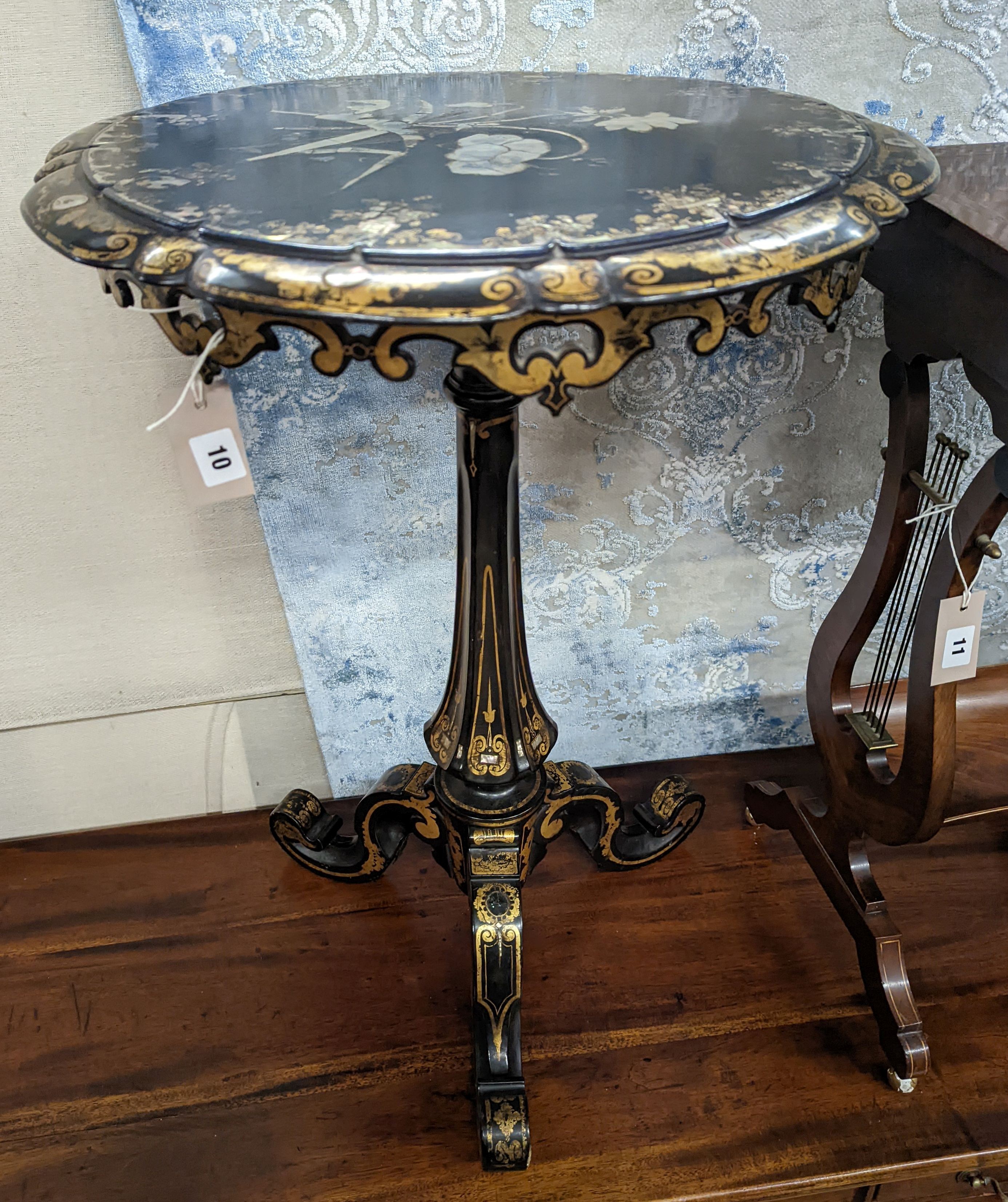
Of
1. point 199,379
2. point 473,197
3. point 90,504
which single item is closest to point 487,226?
point 473,197

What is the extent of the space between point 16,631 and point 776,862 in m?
0.97

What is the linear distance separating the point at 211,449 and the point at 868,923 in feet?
2.64

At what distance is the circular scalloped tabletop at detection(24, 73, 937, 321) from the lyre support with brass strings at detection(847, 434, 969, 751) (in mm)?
285

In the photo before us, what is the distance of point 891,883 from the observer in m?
1.16

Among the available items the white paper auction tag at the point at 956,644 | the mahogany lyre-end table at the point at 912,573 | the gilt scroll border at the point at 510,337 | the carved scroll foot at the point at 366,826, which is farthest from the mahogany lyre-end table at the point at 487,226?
the white paper auction tag at the point at 956,644

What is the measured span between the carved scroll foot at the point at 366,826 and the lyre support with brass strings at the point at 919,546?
0.48 metres

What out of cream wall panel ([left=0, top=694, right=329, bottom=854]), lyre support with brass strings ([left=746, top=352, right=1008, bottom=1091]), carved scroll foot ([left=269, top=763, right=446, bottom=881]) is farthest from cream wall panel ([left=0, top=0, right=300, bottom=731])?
lyre support with brass strings ([left=746, top=352, right=1008, bottom=1091])

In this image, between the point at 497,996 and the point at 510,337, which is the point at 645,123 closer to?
the point at 510,337

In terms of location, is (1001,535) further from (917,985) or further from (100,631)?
(100,631)

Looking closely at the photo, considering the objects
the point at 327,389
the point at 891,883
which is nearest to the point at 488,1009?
the point at 891,883

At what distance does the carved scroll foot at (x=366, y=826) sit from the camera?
42.2 inches

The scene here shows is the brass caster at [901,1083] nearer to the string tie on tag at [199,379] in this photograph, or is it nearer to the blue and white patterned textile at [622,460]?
the blue and white patterned textile at [622,460]

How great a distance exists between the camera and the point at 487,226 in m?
0.50

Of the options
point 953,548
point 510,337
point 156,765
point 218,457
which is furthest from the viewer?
point 156,765
